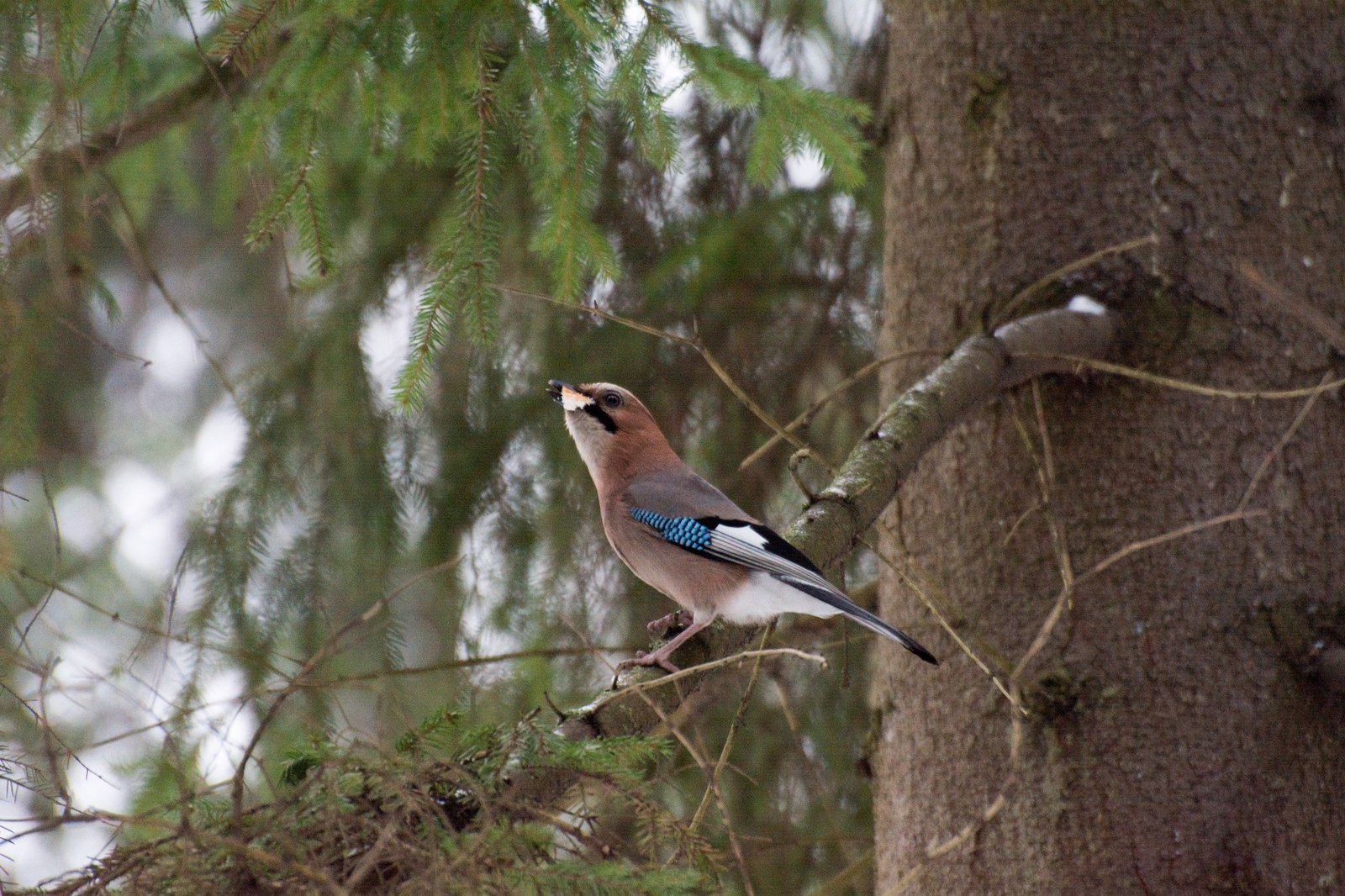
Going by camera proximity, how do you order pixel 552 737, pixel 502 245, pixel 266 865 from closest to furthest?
1. pixel 266 865
2. pixel 552 737
3. pixel 502 245

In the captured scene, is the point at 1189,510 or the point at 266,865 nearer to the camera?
the point at 266,865

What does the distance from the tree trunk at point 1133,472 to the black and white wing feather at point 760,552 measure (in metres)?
0.35

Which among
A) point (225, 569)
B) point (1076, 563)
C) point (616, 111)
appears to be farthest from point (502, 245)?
point (1076, 563)

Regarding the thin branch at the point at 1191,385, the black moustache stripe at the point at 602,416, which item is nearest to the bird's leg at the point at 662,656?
the black moustache stripe at the point at 602,416

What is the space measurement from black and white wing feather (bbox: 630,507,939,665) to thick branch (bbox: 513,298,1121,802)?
55mm

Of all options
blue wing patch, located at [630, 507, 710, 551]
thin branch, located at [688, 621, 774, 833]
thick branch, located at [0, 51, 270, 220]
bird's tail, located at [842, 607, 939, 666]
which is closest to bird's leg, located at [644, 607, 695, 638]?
blue wing patch, located at [630, 507, 710, 551]

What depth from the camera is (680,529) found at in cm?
338

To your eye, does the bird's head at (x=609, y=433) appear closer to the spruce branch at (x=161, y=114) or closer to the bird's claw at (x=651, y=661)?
the bird's claw at (x=651, y=661)

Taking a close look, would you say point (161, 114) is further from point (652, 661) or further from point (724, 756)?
point (724, 756)

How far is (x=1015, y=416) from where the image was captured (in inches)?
117

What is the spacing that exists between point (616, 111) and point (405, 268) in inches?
36.8

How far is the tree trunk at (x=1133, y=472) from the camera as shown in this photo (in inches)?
109

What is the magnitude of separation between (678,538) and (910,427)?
Answer: 898mm

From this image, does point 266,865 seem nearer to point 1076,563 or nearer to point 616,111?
point 1076,563
